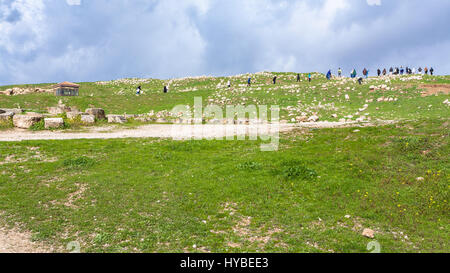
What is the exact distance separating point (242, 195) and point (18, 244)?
7284mm

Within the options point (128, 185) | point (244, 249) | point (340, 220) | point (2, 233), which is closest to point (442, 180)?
point (340, 220)

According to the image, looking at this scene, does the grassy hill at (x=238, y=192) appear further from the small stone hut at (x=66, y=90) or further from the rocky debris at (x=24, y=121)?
the small stone hut at (x=66, y=90)

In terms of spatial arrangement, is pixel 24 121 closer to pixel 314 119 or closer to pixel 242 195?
pixel 242 195

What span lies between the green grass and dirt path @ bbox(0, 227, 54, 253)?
0.98ft

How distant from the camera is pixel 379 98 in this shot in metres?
38.6

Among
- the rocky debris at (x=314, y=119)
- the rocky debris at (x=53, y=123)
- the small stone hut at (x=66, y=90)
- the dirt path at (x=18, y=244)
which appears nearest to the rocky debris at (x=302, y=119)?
the rocky debris at (x=314, y=119)

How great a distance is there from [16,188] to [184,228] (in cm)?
833

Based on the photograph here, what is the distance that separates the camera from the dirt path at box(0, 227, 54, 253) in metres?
7.78

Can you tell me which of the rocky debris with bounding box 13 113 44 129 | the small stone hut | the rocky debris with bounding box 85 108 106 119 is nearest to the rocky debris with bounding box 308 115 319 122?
the rocky debris with bounding box 85 108 106 119

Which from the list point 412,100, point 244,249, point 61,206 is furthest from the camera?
point 412,100

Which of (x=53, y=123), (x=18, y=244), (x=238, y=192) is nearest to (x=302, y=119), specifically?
(x=238, y=192)

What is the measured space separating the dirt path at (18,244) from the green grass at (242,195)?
297mm

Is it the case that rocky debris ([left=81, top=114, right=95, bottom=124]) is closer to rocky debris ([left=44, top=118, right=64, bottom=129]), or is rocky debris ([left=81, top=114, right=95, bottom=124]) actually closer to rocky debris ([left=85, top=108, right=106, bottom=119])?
rocky debris ([left=85, top=108, right=106, bottom=119])

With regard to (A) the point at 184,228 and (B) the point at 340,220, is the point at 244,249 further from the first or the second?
(B) the point at 340,220
